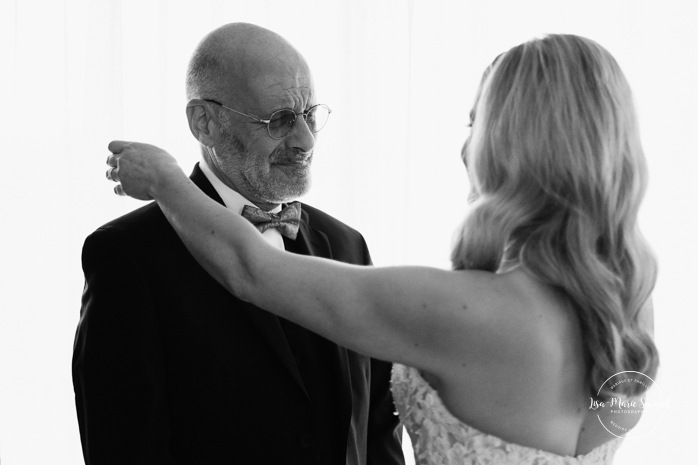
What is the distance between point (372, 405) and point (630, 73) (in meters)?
2.48

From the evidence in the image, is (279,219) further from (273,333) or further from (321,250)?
(273,333)

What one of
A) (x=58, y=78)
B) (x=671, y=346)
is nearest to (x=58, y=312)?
(x=58, y=78)

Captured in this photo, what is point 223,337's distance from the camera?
6.15 ft

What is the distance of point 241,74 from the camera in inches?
81.6

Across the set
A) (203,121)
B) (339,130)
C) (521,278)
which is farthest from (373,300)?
(339,130)

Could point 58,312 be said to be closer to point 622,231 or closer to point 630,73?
point 622,231

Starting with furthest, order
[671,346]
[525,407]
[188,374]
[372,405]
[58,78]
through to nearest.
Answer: [671,346] → [58,78] → [372,405] → [188,374] → [525,407]

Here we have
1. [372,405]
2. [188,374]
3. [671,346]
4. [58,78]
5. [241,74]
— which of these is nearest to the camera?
[188,374]

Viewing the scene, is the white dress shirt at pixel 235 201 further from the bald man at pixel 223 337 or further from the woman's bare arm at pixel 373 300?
the woman's bare arm at pixel 373 300

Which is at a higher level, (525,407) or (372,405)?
(525,407)

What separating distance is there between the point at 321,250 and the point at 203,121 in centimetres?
45

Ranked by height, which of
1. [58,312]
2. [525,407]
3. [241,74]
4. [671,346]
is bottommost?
[671,346]

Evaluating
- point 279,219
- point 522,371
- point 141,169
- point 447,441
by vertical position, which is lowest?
point 447,441

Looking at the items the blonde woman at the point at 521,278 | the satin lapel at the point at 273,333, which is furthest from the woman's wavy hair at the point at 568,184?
the satin lapel at the point at 273,333
